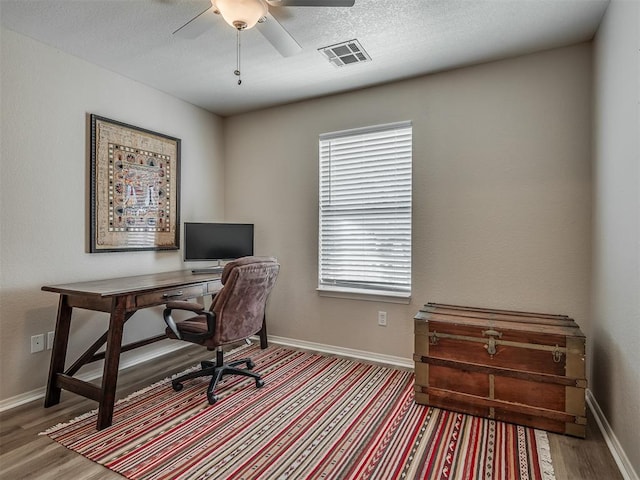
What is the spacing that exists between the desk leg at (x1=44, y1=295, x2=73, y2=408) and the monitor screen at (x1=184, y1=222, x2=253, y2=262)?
1.09 m

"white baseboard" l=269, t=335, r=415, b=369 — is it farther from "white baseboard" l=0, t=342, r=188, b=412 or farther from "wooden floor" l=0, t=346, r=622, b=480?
"wooden floor" l=0, t=346, r=622, b=480

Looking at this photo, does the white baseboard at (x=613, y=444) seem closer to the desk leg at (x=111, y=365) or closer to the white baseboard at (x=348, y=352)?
the white baseboard at (x=348, y=352)

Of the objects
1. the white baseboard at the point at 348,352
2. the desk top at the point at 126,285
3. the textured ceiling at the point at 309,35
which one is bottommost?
the white baseboard at the point at 348,352

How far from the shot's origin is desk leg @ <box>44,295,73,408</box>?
2467 mm

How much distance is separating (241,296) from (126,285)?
2.59 feet

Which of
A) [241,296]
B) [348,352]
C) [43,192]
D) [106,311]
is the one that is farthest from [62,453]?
[348,352]

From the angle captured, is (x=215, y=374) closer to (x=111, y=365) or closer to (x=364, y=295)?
(x=111, y=365)

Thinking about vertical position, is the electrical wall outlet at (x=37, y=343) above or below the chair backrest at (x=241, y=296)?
below

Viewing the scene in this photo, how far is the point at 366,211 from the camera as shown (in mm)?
3410

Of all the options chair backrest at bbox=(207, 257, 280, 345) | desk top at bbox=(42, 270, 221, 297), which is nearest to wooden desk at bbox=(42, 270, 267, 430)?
desk top at bbox=(42, 270, 221, 297)

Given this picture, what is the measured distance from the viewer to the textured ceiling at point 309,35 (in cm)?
217

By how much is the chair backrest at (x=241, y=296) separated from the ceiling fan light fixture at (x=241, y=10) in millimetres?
1413

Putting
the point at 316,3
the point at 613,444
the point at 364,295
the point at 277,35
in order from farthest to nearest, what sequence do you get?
the point at 364,295
the point at 277,35
the point at 613,444
the point at 316,3

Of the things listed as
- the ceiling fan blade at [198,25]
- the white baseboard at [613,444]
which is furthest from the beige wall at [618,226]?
the ceiling fan blade at [198,25]
